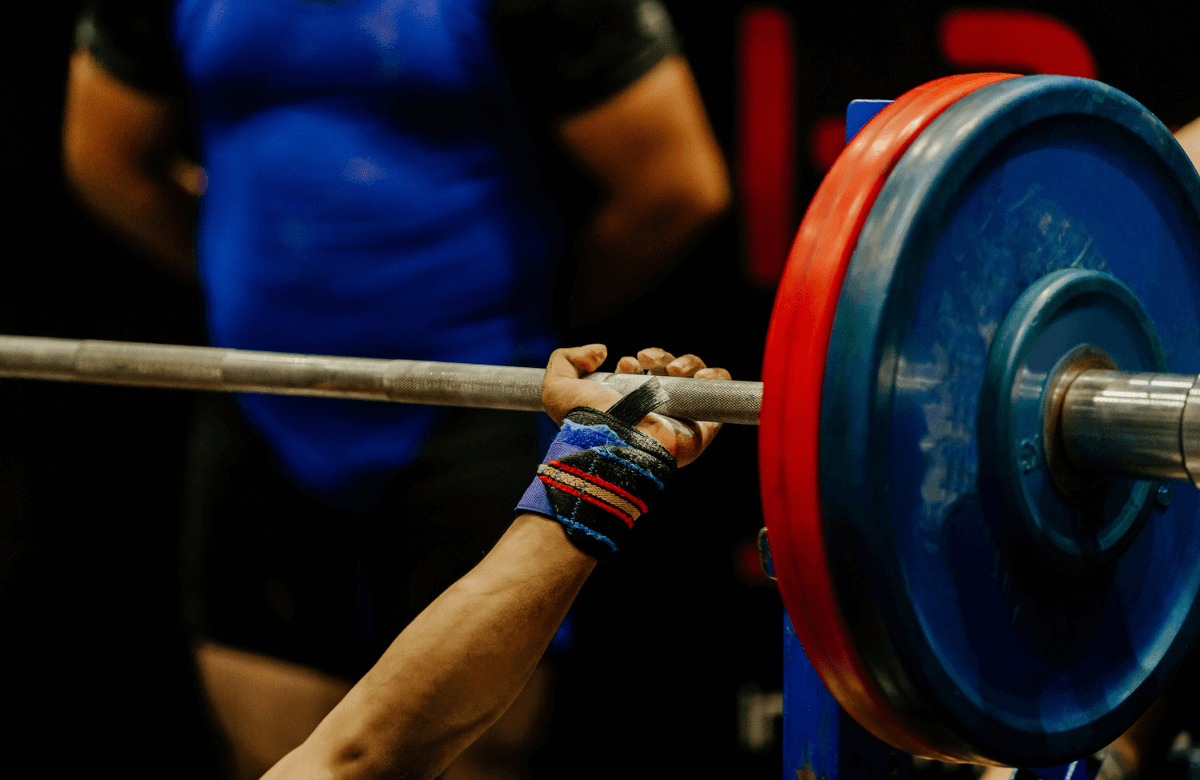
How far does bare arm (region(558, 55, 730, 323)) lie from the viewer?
124 centimetres

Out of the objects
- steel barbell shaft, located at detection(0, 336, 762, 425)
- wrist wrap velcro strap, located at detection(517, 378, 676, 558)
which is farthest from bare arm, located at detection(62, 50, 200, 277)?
wrist wrap velcro strap, located at detection(517, 378, 676, 558)

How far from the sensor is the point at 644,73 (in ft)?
4.00

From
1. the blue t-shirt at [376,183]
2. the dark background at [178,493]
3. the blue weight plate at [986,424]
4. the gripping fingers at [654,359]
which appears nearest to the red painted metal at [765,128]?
the dark background at [178,493]

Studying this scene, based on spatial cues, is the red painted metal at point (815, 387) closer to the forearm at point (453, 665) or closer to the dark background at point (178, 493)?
the forearm at point (453, 665)

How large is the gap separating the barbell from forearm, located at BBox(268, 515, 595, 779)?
19cm

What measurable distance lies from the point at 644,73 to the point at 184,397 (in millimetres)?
1067

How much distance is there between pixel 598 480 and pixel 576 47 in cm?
68

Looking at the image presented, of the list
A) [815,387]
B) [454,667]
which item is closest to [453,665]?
[454,667]

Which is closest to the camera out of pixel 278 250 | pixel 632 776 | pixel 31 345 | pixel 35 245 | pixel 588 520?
pixel 588 520

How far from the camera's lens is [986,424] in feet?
1.98

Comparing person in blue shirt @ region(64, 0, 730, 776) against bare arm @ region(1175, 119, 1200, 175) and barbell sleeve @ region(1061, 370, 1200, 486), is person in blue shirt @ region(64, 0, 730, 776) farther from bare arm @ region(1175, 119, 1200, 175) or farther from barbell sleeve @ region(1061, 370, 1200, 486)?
barbell sleeve @ region(1061, 370, 1200, 486)

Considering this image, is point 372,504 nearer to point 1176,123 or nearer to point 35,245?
point 35,245

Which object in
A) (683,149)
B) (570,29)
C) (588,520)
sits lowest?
(588,520)

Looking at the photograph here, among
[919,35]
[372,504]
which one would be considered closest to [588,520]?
[372,504]
